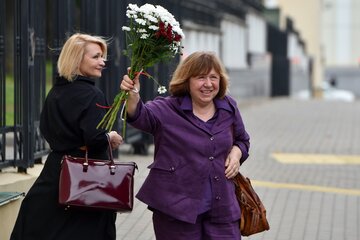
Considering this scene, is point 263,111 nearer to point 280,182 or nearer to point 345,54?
point 280,182

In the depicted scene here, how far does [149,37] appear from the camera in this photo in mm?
5859

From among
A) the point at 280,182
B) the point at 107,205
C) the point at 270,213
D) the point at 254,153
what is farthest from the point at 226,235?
the point at 254,153

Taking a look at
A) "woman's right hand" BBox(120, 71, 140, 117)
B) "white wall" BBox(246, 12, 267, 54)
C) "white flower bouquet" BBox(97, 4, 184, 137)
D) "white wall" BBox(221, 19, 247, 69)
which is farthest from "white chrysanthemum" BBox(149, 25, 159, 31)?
"white wall" BBox(246, 12, 267, 54)

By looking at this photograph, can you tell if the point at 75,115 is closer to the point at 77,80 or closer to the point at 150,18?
the point at 77,80

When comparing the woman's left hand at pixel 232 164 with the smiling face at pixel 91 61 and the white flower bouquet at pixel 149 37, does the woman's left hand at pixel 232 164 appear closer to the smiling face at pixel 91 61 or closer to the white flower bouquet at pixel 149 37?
the white flower bouquet at pixel 149 37

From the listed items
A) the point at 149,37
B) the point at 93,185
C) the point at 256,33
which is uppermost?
the point at 256,33

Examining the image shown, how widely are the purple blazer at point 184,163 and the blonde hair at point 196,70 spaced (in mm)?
73

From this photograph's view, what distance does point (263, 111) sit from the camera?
28156 mm

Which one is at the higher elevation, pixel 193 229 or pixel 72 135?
pixel 72 135

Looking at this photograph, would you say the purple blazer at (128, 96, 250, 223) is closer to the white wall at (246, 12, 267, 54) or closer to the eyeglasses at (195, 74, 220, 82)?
the eyeglasses at (195, 74, 220, 82)

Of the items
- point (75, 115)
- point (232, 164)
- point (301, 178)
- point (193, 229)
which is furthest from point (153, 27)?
point (301, 178)

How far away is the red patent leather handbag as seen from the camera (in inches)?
236

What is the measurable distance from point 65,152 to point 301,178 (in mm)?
7280

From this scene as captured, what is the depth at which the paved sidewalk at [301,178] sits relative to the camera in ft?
30.8
